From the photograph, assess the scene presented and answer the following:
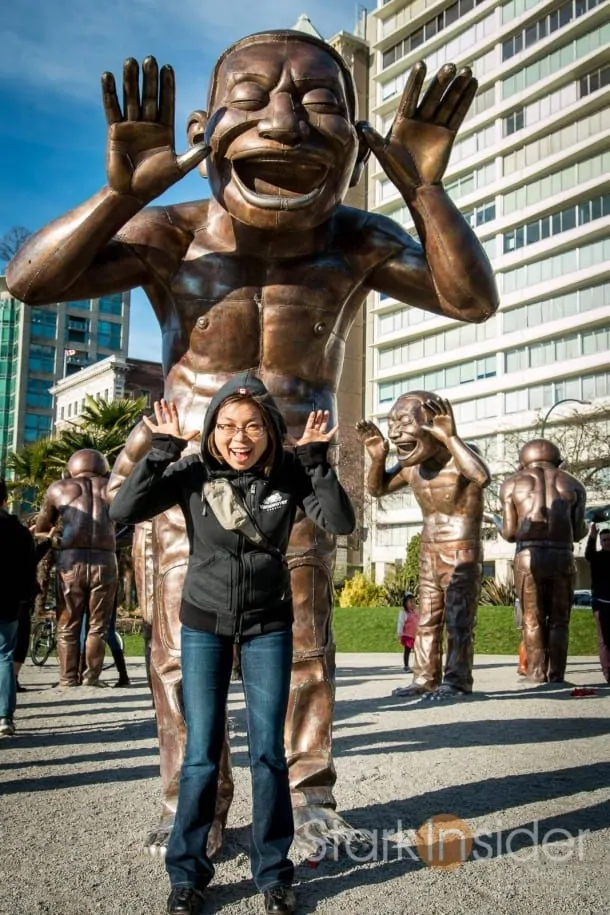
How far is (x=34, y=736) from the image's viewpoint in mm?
6016

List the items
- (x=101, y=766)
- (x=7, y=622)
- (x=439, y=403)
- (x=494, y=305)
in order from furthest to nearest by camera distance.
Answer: (x=439, y=403)
(x=7, y=622)
(x=101, y=766)
(x=494, y=305)

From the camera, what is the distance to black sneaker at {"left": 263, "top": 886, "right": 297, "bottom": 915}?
2.45m

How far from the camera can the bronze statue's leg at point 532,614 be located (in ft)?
28.3

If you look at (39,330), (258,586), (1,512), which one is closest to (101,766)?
(1,512)

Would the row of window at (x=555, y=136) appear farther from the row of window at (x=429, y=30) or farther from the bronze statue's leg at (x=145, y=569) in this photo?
the bronze statue's leg at (x=145, y=569)

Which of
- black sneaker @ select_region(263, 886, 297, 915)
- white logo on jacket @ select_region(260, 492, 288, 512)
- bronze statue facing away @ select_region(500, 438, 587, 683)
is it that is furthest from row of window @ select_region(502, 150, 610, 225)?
black sneaker @ select_region(263, 886, 297, 915)

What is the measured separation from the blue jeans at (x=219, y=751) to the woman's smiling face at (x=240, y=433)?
21.6 inches

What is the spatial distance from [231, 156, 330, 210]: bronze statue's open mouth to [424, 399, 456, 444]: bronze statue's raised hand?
4.34 m

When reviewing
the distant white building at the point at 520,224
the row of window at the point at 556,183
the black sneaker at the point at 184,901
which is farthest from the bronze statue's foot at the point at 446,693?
the row of window at the point at 556,183

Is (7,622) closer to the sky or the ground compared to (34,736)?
closer to the sky

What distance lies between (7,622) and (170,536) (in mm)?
2932

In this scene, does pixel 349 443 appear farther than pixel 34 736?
Yes

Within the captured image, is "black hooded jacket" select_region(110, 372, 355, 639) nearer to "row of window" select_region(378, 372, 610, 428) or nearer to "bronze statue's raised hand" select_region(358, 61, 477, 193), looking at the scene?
"bronze statue's raised hand" select_region(358, 61, 477, 193)

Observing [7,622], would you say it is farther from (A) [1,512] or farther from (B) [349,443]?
Result: (B) [349,443]
